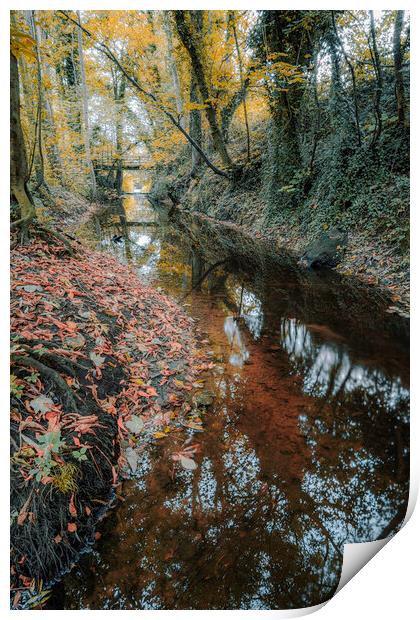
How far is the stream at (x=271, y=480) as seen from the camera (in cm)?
178

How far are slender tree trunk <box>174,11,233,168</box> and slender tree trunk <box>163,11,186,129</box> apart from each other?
0.11 meters

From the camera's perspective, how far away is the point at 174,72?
4.82m

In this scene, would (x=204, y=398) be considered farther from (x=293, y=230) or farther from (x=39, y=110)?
(x=293, y=230)

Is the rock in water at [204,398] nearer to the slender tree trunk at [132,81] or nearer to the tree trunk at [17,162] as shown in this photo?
the tree trunk at [17,162]

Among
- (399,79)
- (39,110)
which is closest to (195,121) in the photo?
(39,110)

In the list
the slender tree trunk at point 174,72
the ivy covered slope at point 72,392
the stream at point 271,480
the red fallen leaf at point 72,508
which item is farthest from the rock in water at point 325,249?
the red fallen leaf at point 72,508

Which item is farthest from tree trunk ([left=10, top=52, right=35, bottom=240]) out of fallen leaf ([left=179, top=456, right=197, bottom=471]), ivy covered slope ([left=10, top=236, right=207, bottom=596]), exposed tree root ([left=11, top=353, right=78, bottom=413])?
fallen leaf ([left=179, top=456, right=197, bottom=471])

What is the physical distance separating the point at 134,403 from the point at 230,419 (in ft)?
2.74

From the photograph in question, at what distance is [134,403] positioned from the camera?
9.49 feet

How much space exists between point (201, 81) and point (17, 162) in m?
3.71

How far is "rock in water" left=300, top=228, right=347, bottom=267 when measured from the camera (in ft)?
17.6

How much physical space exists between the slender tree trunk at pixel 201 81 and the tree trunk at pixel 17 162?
157 cm
